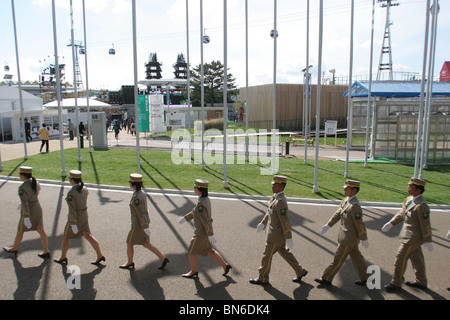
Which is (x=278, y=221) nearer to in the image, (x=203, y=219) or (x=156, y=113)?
(x=203, y=219)

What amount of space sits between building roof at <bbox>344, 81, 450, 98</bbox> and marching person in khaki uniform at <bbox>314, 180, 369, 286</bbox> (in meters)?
21.4

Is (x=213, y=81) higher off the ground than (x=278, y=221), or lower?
higher

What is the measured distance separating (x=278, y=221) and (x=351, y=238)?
1142 millimetres

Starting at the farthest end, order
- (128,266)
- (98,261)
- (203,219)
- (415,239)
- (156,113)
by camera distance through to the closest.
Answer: (156,113)
(98,261)
(128,266)
(203,219)
(415,239)

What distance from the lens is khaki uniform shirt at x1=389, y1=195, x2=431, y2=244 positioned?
17.7 feet

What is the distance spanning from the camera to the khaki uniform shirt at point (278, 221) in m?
5.52

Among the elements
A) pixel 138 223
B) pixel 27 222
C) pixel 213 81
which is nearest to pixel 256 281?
pixel 138 223

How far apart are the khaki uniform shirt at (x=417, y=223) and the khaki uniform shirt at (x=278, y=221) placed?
72.3 inches

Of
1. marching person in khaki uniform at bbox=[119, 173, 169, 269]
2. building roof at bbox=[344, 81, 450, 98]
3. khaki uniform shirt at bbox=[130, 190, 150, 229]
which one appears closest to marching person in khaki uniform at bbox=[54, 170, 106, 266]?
marching person in khaki uniform at bbox=[119, 173, 169, 269]

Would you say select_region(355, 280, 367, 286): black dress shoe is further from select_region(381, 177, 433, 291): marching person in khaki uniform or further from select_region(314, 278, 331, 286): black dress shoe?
select_region(314, 278, 331, 286): black dress shoe

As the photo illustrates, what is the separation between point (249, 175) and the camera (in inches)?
580

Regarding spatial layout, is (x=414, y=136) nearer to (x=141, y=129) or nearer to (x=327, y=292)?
(x=327, y=292)

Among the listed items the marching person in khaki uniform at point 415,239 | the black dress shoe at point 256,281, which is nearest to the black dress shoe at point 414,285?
the marching person in khaki uniform at point 415,239

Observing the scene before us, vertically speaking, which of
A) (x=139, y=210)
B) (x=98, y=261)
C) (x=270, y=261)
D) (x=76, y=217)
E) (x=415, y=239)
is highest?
(x=139, y=210)
